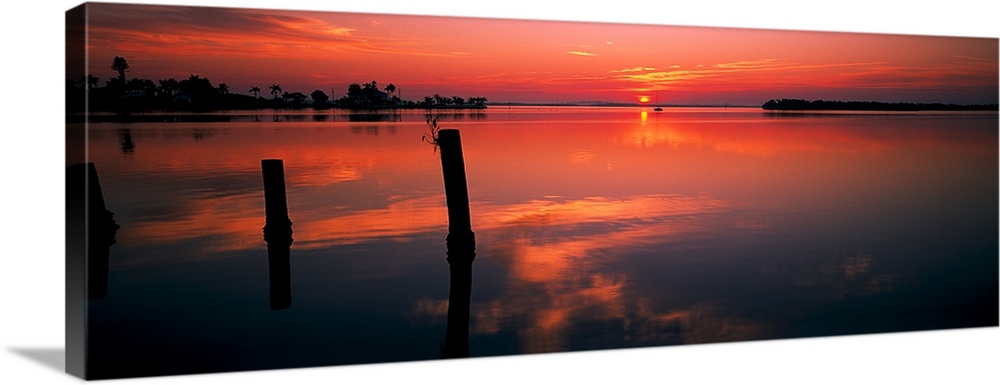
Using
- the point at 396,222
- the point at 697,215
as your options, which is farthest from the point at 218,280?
the point at 697,215

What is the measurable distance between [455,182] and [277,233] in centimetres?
110

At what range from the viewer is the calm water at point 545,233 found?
634cm

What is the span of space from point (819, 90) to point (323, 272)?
3.55 metres

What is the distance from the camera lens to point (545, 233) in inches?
286

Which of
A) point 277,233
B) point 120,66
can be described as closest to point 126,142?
point 120,66

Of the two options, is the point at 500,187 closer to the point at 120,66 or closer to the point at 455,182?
the point at 455,182

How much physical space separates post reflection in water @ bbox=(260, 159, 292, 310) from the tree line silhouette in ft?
1.26

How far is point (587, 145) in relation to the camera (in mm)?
7574

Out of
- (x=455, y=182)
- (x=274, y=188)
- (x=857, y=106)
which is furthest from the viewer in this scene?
(x=857, y=106)

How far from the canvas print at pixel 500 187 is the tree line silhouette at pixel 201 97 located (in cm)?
2

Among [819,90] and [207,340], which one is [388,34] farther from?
[819,90]

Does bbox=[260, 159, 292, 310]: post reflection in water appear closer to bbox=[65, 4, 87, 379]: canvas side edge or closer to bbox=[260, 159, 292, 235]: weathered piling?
bbox=[260, 159, 292, 235]: weathered piling

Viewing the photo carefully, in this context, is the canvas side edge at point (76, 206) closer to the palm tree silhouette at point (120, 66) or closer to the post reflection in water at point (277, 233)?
the palm tree silhouette at point (120, 66)

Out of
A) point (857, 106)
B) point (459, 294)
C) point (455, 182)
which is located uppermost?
point (857, 106)
